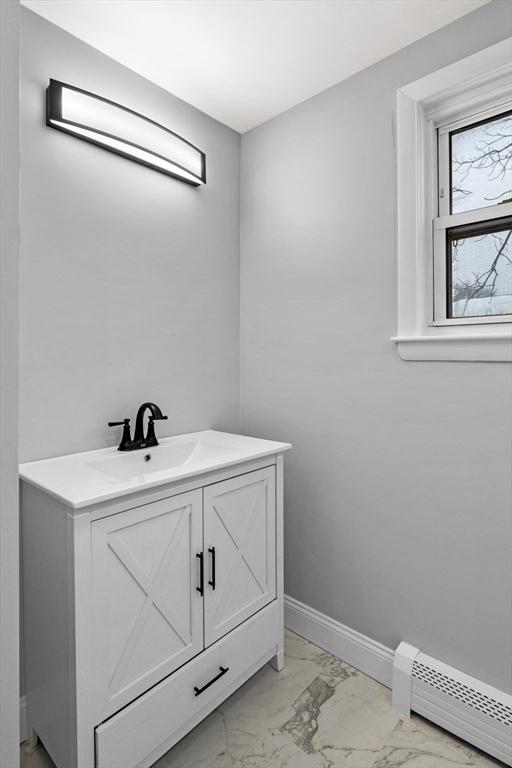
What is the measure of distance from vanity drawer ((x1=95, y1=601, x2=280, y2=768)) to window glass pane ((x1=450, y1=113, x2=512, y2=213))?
68.9 inches

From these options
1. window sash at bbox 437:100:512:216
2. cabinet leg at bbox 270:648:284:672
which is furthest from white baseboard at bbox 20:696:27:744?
window sash at bbox 437:100:512:216

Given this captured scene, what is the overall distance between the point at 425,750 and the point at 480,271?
1.64 meters

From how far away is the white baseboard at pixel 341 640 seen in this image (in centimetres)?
163

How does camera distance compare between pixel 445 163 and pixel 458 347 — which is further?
pixel 445 163

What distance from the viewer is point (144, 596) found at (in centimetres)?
119

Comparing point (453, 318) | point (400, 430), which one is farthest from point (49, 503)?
point (453, 318)

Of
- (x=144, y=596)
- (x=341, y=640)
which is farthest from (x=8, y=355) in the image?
(x=341, y=640)

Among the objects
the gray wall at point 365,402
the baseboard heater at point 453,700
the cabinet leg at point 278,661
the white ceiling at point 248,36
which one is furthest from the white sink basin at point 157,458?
the white ceiling at point 248,36

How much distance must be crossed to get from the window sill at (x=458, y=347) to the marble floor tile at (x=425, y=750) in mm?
1283

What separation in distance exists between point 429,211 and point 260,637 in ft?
5.80

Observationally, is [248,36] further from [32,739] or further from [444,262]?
[32,739]

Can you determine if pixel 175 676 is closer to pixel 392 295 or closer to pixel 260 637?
pixel 260 637

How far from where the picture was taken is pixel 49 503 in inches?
45.3

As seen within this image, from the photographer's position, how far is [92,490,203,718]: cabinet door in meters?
1.10
